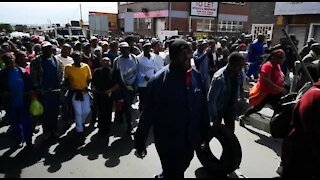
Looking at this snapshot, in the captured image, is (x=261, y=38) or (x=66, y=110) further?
(x=261, y=38)

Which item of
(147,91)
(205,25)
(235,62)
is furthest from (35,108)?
(205,25)

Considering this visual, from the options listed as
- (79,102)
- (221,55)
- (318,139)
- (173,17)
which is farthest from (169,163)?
(173,17)

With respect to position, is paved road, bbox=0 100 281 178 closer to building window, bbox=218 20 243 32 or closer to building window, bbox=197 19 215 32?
building window, bbox=197 19 215 32

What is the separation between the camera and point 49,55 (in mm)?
5406

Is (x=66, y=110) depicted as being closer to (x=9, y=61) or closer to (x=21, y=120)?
(x=21, y=120)

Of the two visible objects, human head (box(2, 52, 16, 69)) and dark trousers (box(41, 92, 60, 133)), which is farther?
dark trousers (box(41, 92, 60, 133))

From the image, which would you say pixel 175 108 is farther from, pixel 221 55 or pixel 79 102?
pixel 221 55

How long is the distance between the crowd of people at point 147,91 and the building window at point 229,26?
30.8 m

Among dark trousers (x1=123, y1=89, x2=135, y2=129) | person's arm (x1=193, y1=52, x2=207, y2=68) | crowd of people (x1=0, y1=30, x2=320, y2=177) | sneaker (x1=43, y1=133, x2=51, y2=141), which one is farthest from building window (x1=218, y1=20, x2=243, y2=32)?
sneaker (x1=43, y1=133, x2=51, y2=141)

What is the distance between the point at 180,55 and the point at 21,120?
11.7 feet

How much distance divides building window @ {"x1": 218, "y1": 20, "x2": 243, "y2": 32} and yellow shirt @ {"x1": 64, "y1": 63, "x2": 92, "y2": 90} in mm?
33686

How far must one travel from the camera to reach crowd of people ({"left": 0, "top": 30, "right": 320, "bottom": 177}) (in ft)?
9.43

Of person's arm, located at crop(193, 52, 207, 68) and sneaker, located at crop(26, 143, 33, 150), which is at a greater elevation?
person's arm, located at crop(193, 52, 207, 68)

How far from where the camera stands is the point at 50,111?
222 inches
